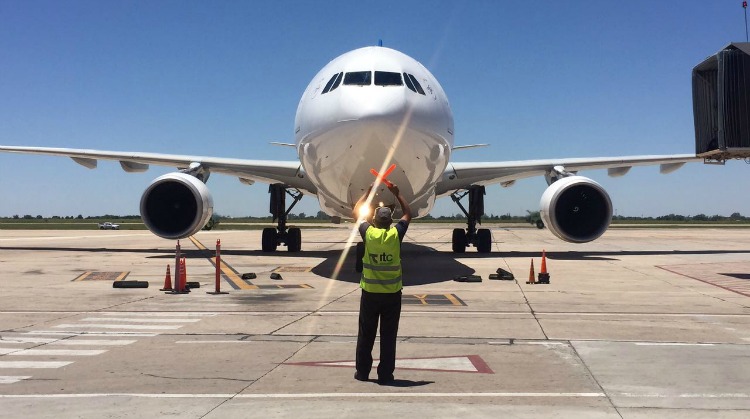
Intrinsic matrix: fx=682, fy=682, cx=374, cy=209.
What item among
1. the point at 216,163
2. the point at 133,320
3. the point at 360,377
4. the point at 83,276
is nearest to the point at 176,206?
the point at 216,163

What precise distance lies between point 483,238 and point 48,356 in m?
16.2

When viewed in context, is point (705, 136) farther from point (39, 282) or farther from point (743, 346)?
point (39, 282)

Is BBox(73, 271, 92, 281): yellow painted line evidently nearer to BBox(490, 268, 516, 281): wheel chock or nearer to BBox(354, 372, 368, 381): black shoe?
BBox(490, 268, 516, 281): wheel chock

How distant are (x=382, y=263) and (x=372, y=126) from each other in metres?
5.66

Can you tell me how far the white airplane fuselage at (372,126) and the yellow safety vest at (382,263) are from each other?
18.0 ft

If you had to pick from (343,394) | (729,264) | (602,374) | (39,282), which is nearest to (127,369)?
(343,394)

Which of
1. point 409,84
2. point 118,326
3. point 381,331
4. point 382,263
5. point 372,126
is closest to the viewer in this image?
point 381,331

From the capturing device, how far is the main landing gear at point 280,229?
20797 mm

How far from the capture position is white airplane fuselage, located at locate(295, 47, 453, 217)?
11266 mm

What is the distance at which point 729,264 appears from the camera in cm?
1741

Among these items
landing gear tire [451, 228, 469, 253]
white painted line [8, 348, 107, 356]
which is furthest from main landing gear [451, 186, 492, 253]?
white painted line [8, 348, 107, 356]

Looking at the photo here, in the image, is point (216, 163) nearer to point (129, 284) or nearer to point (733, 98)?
point (129, 284)

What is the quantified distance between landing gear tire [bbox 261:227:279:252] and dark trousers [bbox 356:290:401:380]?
52.5 ft

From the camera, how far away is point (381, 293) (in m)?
5.64
